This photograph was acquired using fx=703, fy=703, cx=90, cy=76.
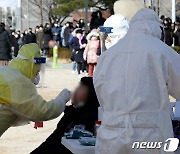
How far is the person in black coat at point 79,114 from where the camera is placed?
5691 mm

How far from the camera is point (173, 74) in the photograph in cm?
458

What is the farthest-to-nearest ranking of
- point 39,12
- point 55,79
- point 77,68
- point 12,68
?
point 39,12, point 77,68, point 55,79, point 12,68

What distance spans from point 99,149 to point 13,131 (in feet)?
20.7

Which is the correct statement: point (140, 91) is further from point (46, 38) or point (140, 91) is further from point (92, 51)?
point (46, 38)

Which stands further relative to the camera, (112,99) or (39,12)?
(39,12)

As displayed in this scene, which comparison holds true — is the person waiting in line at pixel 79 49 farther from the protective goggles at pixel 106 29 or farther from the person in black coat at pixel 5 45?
the protective goggles at pixel 106 29

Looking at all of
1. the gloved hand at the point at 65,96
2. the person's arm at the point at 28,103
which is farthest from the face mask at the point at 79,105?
the person's arm at the point at 28,103

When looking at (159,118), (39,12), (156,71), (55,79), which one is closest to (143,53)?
(156,71)

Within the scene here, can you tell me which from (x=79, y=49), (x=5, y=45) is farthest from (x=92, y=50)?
(x=79, y=49)

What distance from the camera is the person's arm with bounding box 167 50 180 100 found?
4.57 m

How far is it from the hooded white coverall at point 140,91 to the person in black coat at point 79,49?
1873cm

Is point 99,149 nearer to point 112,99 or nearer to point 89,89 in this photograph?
point 112,99

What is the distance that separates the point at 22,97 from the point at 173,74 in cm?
118

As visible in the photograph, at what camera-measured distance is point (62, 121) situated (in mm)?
6324
